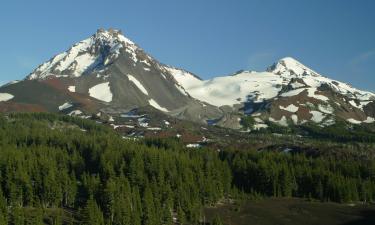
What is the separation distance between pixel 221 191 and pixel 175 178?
16055mm

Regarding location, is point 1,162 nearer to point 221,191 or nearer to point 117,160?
point 117,160

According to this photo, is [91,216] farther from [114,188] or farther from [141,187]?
[141,187]

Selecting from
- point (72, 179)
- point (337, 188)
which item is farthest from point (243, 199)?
point (72, 179)

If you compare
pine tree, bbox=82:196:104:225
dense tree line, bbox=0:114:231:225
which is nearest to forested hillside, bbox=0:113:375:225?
dense tree line, bbox=0:114:231:225

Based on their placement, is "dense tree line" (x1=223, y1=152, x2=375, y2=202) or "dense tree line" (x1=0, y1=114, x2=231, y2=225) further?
"dense tree line" (x1=223, y1=152, x2=375, y2=202)

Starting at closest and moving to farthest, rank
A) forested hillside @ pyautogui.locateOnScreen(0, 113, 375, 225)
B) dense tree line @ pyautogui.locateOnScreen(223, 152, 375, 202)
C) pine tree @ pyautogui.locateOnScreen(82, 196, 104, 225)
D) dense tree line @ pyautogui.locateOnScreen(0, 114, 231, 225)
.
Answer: pine tree @ pyautogui.locateOnScreen(82, 196, 104, 225) → dense tree line @ pyautogui.locateOnScreen(0, 114, 231, 225) → forested hillside @ pyautogui.locateOnScreen(0, 113, 375, 225) → dense tree line @ pyautogui.locateOnScreen(223, 152, 375, 202)

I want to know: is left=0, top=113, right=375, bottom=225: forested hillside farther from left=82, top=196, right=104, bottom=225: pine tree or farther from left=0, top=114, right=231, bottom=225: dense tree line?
left=82, top=196, right=104, bottom=225: pine tree

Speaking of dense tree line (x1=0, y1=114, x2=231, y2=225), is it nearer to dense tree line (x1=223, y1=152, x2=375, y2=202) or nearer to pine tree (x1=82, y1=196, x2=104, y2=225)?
pine tree (x1=82, y1=196, x2=104, y2=225)

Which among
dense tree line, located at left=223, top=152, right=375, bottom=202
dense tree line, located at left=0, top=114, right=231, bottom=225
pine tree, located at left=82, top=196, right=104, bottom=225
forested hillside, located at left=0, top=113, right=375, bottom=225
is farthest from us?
dense tree line, located at left=223, top=152, right=375, bottom=202

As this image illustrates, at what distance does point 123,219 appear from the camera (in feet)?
417

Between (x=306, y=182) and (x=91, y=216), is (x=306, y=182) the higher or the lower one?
the higher one

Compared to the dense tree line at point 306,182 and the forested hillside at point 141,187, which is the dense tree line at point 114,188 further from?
the dense tree line at point 306,182

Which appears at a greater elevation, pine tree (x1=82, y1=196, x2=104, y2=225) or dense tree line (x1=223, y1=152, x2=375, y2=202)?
dense tree line (x1=223, y1=152, x2=375, y2=202)

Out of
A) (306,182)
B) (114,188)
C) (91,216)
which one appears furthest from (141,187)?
(306,182)
